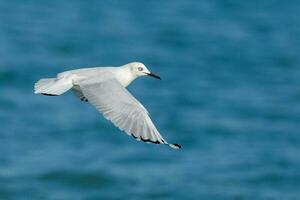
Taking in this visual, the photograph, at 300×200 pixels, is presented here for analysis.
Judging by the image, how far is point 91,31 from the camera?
928 inches

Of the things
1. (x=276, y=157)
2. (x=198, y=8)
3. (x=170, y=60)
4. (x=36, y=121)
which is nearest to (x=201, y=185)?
(x=276, y=157)

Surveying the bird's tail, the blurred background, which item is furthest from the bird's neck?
the blurred background

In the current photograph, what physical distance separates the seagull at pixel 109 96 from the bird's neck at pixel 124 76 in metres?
0.01

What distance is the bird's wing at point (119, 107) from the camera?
8000 millimetres

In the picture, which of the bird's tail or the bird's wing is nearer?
the bird's wing

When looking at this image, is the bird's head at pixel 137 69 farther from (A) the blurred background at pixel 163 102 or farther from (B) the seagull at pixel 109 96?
(A) the blurred background at pixel 163 102

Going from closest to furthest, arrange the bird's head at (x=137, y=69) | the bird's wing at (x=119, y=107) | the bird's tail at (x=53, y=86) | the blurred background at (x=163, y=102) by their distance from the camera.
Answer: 1. the bird's wing at (x=119, y=107)
2. the bird's tail at (x=53, y=86)
3. the bird's head at (x=137, y=69)
4. the blurred background at (x=163, y=102)

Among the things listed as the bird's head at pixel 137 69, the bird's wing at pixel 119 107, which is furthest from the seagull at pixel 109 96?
the bird's head at pixel 137 69

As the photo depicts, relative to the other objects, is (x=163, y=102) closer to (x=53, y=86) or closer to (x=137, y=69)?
(x=137, y=69)

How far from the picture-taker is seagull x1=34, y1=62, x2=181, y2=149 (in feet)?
26.3

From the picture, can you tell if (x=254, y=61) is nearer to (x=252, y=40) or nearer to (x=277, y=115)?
(x=252, y=40)

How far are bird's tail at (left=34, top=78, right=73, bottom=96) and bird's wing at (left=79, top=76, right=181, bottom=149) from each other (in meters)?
0.12

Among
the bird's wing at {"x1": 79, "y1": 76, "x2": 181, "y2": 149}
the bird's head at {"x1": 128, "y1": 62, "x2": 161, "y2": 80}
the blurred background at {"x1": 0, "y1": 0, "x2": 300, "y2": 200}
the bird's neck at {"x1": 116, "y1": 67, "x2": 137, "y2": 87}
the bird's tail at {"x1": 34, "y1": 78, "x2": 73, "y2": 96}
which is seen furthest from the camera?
the blurred background at {"x1": 0, "y1": 0, "x2": 300, "y2": 200}

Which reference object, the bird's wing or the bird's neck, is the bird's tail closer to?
the bird's wing
